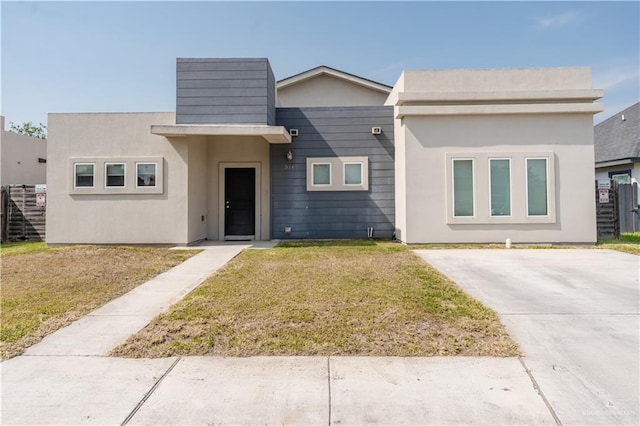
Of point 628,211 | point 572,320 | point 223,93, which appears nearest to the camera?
point 572,320

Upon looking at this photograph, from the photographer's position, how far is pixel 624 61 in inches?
456

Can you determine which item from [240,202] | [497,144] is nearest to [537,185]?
[497,144]

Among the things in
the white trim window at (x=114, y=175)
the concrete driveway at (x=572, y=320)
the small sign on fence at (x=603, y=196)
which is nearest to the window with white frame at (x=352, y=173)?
the concrete driveway at (x=572, y=320)

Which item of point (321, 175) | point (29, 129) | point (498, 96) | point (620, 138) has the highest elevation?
point (29, 129)

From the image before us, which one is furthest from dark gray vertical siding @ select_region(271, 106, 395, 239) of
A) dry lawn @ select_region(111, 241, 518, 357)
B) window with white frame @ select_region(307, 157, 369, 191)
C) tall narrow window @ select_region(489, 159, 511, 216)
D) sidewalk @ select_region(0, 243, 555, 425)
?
sidewalk @ select_region(0, 243, 555, 425)

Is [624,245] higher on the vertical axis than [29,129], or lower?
lower

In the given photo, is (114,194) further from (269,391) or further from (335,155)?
(269,391)

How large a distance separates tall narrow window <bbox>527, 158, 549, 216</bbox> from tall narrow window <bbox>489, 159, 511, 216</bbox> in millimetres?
526

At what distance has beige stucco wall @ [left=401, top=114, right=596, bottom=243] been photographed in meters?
8.88

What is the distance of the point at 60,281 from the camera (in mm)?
5480

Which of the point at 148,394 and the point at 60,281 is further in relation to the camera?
Answer: the point at 60,281

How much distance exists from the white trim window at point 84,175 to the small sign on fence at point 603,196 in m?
14.7

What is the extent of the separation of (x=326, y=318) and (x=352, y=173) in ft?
23.4

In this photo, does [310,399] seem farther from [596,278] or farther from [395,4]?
[395,4]
